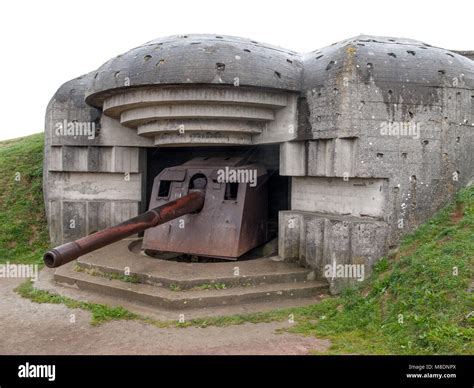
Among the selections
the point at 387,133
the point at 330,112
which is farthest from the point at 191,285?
the point at 387,133

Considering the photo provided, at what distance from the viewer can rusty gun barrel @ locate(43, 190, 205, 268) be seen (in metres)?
5.04

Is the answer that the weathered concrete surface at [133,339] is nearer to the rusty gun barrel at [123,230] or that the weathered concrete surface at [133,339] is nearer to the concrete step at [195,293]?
the concrete step at [195,293]

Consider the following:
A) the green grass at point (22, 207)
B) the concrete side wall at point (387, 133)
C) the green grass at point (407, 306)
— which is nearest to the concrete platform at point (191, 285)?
the green grass at point (407, 306)

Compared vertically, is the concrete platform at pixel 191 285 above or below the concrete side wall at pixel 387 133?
below

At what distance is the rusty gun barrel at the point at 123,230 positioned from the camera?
16.5 ft

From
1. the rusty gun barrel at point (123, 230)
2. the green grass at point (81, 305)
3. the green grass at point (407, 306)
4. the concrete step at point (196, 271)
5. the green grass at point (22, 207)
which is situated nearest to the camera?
the green grass at point (407, 306)

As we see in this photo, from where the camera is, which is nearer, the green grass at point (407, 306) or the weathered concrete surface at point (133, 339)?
the green grass at point (407, 306)

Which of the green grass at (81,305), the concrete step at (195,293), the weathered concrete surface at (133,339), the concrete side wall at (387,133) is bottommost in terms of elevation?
the weathered concrete surface at (133,339)

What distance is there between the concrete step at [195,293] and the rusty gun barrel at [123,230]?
2.80 feet

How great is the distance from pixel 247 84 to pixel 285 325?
3.56m

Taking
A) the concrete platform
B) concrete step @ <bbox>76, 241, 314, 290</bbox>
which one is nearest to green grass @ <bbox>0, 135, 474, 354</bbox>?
the concrete platform

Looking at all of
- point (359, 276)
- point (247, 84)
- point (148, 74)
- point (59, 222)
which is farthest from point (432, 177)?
point (59, 222)

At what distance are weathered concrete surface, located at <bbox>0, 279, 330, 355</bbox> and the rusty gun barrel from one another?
860 millimetres

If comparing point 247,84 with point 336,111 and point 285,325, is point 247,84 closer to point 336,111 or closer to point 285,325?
point 336,111
